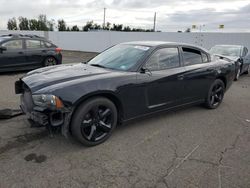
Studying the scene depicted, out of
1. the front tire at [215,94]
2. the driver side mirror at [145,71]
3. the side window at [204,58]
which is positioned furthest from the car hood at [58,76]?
the front tire at [215,94]

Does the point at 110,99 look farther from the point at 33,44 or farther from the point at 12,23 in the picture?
the point at 12,23

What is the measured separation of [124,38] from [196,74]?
63.2ft

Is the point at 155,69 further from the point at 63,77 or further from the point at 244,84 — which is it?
the point at 244,84

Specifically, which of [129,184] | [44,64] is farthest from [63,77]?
[44,64]

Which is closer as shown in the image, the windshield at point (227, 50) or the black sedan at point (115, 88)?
the black sedan at point (115, 88)

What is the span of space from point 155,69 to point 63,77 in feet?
5.26

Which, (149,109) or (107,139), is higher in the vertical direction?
(149,109)

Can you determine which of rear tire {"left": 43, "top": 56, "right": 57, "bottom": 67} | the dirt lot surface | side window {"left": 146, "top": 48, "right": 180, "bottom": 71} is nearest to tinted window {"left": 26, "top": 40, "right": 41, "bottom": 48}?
rear tire {"left": 43, "top": 56, "right": 57, "bottom": 67}

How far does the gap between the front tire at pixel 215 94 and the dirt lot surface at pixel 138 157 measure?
31.6 inches

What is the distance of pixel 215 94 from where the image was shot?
5.64 metres

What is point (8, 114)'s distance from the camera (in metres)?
4.50

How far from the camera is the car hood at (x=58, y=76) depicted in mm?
3424

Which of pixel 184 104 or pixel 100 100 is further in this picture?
pixel 184 104

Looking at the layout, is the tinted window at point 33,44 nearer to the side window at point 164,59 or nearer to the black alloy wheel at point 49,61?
the black alloy wheel at point 49,61
